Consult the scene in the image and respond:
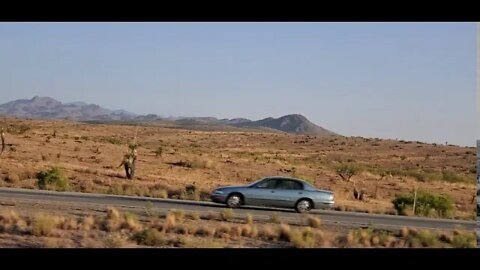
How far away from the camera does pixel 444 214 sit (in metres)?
31.0

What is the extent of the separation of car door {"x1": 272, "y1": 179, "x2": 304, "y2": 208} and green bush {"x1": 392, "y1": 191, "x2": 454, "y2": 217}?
7518 millimetres

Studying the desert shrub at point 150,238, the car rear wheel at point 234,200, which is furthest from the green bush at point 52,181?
the desert shrub at point 150,238

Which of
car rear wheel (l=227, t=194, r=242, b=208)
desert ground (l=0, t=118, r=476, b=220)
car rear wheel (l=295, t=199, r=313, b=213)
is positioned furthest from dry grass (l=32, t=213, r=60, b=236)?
desert ground (l=0, t=118, r=476, b=220)

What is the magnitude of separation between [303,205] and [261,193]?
1.55m

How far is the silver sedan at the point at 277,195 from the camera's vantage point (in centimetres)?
2427

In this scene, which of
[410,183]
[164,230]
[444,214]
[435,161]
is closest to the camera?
[164,230]

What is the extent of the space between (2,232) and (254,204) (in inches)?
405

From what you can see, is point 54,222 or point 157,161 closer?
point 54,222

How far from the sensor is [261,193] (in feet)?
79.5

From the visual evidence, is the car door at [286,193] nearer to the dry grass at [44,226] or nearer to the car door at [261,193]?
the car door at [261,193]

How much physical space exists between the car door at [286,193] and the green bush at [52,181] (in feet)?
41.3
